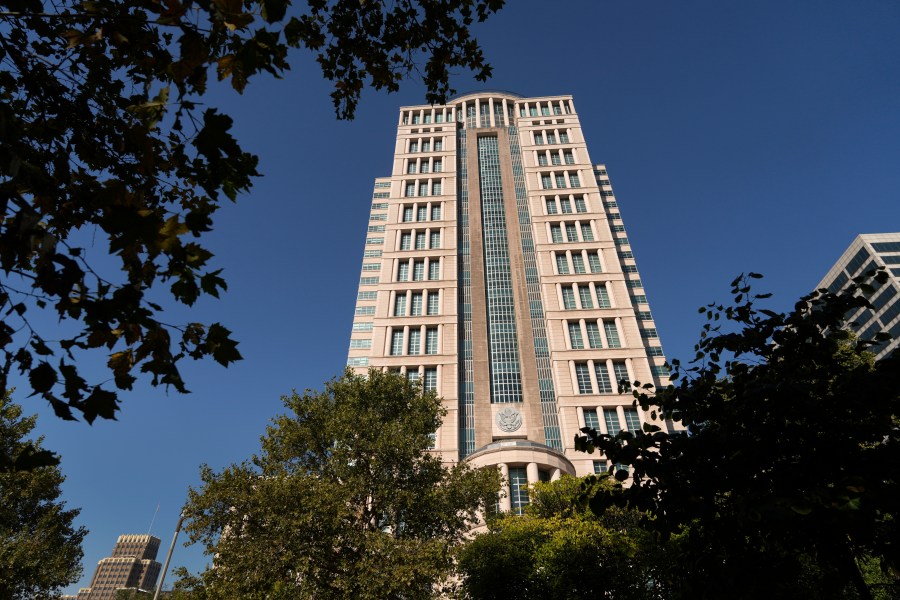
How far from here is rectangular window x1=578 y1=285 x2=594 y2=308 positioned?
46.5m

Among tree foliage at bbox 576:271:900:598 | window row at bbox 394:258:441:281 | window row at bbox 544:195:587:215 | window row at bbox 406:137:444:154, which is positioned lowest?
tree foliage at bbox 576:271:900:598

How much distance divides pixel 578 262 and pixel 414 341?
19.2 metres

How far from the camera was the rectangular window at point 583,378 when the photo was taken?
4100 centimetres

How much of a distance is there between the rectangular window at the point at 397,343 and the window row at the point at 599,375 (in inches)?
644

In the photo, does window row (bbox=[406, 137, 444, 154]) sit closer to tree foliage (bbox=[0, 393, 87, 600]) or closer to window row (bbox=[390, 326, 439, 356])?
window row (bbox=[390, 326, 439, 356])

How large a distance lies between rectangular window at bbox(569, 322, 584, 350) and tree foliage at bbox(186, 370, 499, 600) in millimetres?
25813

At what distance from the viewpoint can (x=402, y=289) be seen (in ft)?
160

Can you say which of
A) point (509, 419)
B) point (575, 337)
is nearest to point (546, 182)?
point (575, 337)

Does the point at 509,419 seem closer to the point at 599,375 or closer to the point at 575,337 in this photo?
the point at 599,375

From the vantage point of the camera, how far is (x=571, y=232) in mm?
52438

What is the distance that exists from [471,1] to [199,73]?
4.36m

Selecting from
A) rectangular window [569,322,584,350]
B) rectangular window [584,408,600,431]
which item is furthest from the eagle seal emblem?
rectangular window [569,322,584,350]

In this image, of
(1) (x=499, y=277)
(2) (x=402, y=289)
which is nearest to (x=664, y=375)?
(1) (x=499, y=277)

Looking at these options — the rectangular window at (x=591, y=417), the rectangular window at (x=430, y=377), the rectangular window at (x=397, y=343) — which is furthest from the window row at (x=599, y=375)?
the rectangular window at (x=397, y=343)
